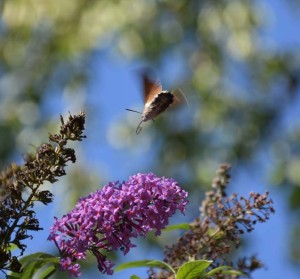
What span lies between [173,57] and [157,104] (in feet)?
32.5

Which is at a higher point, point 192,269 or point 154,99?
point 154,99

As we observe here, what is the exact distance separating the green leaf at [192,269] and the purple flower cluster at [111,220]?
14cm

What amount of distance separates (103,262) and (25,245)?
0.85ft

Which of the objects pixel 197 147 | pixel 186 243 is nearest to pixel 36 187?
pixel 186 243

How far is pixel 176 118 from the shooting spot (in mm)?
12047

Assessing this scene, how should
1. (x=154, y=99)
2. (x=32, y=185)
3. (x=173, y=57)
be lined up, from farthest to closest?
(x=173, y=57) → (x=154, y=99) → (x=32, y=185)

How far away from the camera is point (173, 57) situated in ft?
41.4

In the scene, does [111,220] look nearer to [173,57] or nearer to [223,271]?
[223,271]

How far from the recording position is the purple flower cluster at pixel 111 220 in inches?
85.0

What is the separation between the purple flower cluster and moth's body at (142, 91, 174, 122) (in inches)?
22.2

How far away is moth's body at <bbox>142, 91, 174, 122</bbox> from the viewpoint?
281 centimetres

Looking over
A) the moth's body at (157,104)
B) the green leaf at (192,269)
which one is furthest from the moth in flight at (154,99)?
the green leaf at (192,269)

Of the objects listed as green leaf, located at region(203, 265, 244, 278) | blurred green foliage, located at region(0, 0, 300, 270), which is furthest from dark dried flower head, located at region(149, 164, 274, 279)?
blurred green foliage, located at region(0, 0, 300, 270)

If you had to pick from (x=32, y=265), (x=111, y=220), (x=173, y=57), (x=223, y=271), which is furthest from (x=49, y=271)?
(x=173, y=57)
